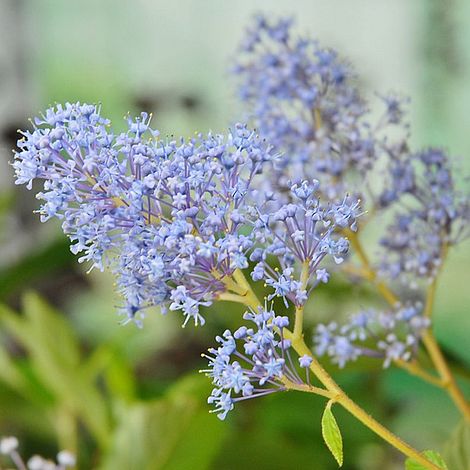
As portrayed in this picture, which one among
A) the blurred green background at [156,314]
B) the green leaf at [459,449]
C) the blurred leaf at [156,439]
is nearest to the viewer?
the green leaf at [459,449]

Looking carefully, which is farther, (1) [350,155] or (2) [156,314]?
(2) [156,314]

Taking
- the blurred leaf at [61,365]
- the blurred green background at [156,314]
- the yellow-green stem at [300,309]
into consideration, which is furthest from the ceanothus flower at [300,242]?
the blurred leaf at [61,365]

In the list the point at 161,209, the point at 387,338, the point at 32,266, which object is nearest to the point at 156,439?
the point at 387,338

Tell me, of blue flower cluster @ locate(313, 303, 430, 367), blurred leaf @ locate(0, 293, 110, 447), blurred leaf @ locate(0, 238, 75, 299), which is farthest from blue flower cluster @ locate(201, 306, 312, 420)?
blurred leaf @ locate(0, 238, 75, 299)

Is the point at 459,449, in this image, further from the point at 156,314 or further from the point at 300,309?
the point at 156,314

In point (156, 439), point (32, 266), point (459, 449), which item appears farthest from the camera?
point (32, 266)

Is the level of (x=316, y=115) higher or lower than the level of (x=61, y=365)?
higher

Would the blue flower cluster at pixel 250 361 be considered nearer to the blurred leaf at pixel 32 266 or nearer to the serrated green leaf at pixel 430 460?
the serrated green leaf at pixel 430 460
